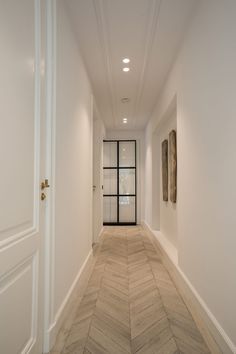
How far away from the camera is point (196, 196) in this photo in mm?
2148

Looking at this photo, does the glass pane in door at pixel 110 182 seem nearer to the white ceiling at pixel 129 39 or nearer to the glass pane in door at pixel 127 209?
the glass pane in door at pixel 127 209

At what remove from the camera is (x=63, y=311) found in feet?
6.31

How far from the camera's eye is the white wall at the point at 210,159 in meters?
1.47

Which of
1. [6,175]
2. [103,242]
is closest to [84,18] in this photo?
[6,175]

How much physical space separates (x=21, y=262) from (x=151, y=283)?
6.48 ft

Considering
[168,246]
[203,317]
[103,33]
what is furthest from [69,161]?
[168,246]

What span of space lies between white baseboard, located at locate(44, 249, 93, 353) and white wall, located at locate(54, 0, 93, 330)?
0.17 feet

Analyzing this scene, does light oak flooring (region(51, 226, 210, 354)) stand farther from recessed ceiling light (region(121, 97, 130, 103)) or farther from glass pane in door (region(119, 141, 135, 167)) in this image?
glass pane in door (region(119, 141, 135, 167))

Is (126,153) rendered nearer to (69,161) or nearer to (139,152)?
(139,152)

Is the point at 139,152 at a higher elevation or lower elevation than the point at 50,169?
higher

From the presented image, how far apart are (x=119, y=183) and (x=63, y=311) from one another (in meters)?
5.23

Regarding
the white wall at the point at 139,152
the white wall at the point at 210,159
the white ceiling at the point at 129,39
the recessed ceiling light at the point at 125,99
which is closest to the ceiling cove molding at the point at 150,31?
the white ceiling at the point at 129,39

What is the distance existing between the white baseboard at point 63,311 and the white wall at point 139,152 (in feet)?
14.0

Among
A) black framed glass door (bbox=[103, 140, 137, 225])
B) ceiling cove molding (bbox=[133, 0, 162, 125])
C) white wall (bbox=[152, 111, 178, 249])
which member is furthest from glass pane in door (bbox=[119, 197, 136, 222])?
ceiling cove molding (bbox=[133, 0, 162, 125])
